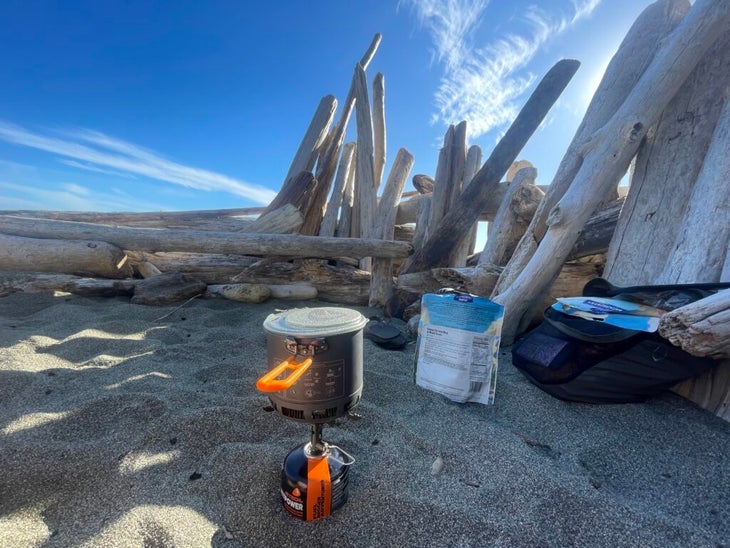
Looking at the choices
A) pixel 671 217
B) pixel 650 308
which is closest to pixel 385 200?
pixel 671 217

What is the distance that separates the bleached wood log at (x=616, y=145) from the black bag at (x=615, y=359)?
1.95ft

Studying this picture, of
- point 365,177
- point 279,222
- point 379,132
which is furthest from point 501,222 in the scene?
point 379,132

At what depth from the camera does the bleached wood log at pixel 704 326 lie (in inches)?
48.8

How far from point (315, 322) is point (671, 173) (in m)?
2.65

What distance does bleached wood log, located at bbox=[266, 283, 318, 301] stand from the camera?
3889 mm

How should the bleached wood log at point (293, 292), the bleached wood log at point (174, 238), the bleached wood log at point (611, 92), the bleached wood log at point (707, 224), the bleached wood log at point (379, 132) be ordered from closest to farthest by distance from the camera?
the bleached wood log at point (707, 224), the bleached wood log at point (611, 92), the bleached wood log at point (174, 238), the bleached wood log at point (293, 292), the bleached wood log at point (379, 132)

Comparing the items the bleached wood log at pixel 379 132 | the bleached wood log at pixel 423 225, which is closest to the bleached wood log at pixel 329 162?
the bleached wood log at pixel 379 132

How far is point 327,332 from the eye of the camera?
0.99 meters

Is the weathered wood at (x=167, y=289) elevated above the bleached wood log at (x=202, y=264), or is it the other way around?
the bleached wood log at (x=202, y=264)

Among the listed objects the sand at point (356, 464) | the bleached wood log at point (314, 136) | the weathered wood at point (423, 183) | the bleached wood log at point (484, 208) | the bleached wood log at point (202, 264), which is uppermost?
the bleached wood log at point (314, 136)

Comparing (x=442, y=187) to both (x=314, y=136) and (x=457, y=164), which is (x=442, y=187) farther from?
(x=314, y=136)

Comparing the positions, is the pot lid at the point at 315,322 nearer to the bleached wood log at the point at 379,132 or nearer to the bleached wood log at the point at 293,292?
the bleached wood log at the point at 293,292

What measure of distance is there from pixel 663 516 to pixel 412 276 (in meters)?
2.56

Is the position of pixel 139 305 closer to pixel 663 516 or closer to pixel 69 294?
pixel 69 294
